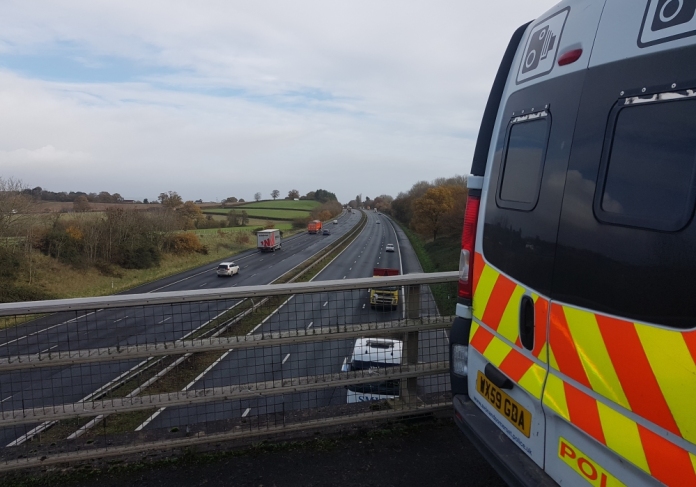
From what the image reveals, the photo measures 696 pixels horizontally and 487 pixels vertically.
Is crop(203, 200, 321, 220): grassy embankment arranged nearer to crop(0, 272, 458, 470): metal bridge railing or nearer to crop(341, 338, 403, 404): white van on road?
crop(341, 338, 403, 404): white van on road

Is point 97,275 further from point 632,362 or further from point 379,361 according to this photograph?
point 632,362

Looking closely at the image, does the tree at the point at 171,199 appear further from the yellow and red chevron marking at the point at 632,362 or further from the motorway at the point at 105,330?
the yellow and red chevron marking at the point at 632,362

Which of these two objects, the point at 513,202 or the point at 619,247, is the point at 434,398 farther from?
the point at 619,247

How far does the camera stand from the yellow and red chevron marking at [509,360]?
2.35 meters

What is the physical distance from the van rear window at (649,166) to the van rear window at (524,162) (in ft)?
1.51

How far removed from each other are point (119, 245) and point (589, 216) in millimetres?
42844

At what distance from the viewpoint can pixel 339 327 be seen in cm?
375

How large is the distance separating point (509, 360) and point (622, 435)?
77cm

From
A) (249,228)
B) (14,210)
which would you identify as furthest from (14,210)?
(249,228)

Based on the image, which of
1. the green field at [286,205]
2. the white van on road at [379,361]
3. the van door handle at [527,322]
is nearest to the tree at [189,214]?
the green field at [286,205]

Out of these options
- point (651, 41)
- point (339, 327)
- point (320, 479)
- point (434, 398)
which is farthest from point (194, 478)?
point (651, 41)

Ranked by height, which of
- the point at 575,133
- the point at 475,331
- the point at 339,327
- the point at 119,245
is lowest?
the point at 119,245

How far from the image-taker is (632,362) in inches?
69.2

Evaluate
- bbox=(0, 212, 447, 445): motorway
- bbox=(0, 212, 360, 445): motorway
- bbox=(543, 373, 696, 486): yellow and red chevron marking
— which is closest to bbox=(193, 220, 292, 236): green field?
bbox=(0, 212, 360, 445): motorway
